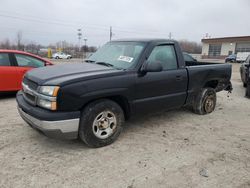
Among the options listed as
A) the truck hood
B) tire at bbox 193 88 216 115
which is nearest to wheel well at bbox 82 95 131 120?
the truck hood

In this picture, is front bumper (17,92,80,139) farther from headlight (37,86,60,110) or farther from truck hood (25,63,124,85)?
truck hood (25,63,124,85)

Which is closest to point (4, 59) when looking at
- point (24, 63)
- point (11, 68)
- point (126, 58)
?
point (11, 68)

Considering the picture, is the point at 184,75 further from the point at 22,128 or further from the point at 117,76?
the point at 22,128

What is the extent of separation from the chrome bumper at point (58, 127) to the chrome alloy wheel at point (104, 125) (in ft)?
1.15

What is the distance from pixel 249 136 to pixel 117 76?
288 centimetres

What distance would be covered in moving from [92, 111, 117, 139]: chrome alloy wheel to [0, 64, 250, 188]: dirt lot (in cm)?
24

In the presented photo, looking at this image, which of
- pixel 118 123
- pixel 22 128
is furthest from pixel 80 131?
pixel 22 128

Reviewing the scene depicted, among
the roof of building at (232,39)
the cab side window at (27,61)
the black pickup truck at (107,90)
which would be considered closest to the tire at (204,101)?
the black pickup truck at (107,90)

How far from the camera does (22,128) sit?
4.68m

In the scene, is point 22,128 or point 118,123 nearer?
point 118,123

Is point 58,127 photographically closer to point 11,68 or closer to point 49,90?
point 49,90

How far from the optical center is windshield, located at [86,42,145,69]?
170 inches

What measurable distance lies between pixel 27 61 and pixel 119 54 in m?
4.00

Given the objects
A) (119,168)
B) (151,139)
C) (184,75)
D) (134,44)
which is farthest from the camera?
(184,75)
